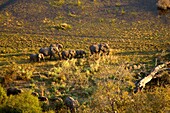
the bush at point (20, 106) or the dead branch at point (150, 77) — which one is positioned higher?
the bush at point (20, 106)

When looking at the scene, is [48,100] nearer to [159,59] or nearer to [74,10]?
[159,59]

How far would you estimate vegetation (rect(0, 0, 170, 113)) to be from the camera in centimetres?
1916

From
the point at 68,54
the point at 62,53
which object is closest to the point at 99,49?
the point at 68,54

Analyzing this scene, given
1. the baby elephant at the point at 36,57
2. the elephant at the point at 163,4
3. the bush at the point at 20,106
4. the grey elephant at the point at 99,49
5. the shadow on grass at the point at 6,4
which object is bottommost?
the baby elephant at the point at 36,57

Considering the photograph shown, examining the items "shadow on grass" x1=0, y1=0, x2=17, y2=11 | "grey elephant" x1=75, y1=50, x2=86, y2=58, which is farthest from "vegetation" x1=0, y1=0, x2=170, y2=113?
"grey elephant" x1=75, y1=50, x2=86, y2=58

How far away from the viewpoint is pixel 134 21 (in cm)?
4388

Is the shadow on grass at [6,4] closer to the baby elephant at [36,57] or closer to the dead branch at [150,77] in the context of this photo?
the baby elephant at [36,57]

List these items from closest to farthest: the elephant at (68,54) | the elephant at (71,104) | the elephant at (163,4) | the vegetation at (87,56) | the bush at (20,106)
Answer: the bush at (20,106) < the vegetation at (87,56) < the elephant at (71,104) < the elephant at (68,54) < the elephant at (163,4)

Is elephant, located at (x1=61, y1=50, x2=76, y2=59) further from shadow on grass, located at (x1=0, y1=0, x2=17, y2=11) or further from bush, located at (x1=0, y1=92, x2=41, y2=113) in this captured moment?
shadow on grass, located at (x1=0, y1=0, x2=17, y2=11)

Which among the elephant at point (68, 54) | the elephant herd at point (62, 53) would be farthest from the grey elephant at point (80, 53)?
the elephant at point (68, 54)

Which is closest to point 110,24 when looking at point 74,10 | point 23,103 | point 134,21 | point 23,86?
point 134,21

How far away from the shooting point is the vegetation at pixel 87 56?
19.2 m

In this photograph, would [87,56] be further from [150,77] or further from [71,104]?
[71,104]

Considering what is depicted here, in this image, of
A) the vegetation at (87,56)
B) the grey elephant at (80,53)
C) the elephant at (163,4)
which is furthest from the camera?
the elephant at (163,4)
